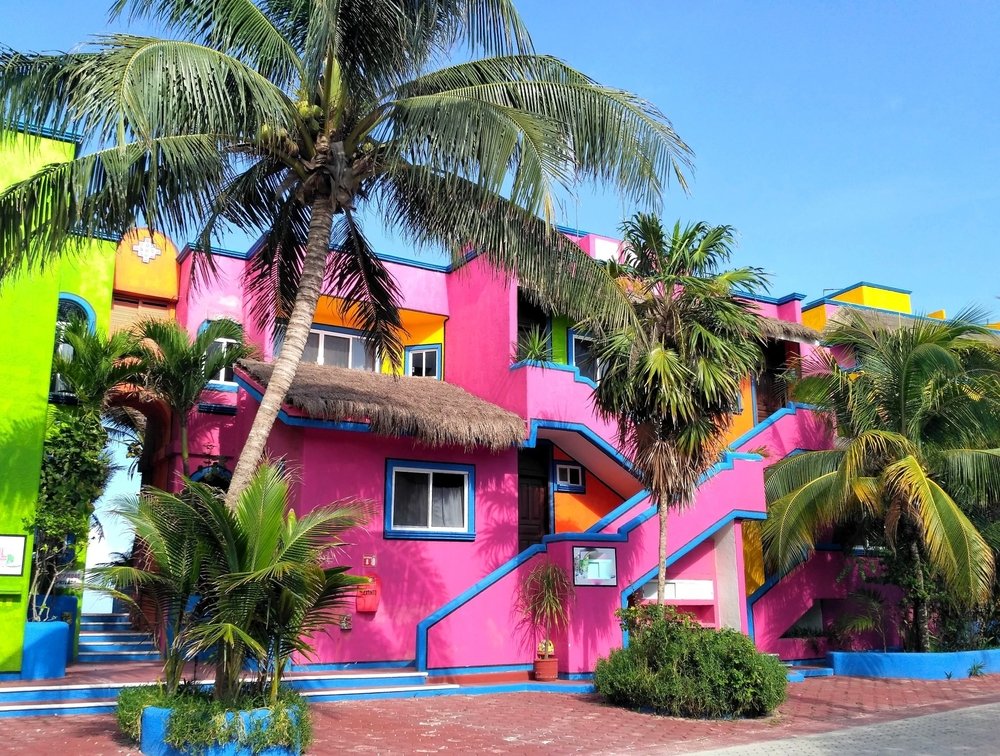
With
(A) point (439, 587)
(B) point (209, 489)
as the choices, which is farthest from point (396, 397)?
(B) point (209, 489)

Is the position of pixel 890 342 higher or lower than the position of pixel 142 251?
lower

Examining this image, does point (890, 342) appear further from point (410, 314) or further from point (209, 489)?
point (209, 489)

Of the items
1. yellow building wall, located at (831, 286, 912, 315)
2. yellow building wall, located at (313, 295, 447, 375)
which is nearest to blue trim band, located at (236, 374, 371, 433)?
yellow building wall, located at (313, 295, 447, 375)

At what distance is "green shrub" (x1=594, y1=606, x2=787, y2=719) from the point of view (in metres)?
11.2

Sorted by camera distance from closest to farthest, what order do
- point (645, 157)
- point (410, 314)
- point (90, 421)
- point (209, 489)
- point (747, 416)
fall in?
1. point (209, 489)
2. point (645, 157)
3. point (90, 421)
4. point (410, 314)
5. point (747, 416)

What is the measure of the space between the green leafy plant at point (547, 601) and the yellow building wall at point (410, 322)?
581 cm

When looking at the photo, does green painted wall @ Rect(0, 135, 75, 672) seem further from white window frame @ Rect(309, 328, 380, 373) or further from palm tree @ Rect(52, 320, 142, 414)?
white window frame @ Rect(309, 328, 380, 373)

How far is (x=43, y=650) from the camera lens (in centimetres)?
Answer: 1191

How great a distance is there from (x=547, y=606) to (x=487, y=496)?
8.69 feet

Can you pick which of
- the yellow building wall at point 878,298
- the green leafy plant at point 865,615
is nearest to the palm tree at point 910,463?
the green leafy plant at point 865,615

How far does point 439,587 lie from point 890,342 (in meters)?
9.26

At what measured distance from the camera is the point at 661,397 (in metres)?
12.4

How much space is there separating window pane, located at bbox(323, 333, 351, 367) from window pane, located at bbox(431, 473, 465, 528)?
4094mm

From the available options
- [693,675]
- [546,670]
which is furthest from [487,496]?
[693,675]
